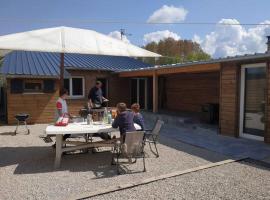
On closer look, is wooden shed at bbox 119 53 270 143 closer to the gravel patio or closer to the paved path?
the paved path

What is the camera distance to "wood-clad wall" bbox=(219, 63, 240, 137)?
8.50m

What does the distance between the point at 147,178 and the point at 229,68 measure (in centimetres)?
516

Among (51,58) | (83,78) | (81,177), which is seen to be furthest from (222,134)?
(51,58)

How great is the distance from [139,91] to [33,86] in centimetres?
682

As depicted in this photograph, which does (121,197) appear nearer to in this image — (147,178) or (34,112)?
(147,178)

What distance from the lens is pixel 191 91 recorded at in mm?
14719

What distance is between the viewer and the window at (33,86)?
12.2 meters

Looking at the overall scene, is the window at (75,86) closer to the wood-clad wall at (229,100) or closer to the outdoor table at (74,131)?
the wood-clad wall at (229,100)

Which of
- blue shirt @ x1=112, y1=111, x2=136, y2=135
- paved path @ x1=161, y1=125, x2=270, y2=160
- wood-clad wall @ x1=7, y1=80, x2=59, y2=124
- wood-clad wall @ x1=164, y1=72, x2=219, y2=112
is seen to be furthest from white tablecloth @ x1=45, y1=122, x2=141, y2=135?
wood-clad wall @ x1=164, y1=72, x2=219, y2=112

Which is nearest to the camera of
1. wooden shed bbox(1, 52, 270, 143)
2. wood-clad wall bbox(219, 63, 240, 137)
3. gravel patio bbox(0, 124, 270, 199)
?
gravel patio bbox(0, 124, 270, 199)

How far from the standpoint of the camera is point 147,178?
4.99 metres

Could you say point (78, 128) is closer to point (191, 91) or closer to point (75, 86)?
point (191, 91)

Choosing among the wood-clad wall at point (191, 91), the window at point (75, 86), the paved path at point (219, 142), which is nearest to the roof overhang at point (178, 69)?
the paved path at point (219, 142)

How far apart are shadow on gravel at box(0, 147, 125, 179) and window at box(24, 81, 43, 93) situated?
5.29 m
